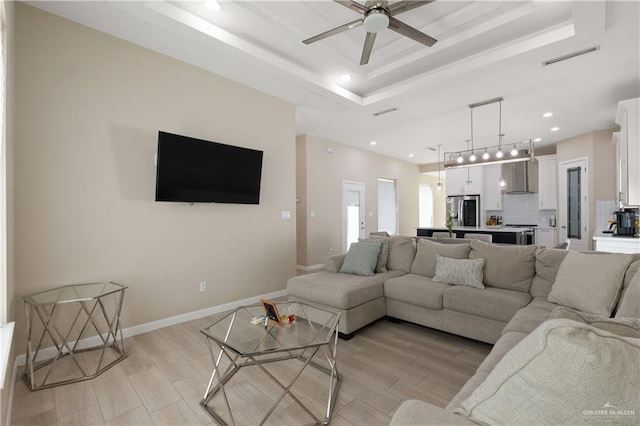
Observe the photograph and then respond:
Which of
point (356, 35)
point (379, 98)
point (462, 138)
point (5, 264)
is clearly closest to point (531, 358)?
point (5, 264)

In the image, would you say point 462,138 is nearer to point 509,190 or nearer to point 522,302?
point 509,190

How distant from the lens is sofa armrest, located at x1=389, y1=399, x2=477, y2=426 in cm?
87

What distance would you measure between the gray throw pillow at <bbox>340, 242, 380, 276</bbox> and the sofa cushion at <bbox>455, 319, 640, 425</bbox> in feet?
8.95

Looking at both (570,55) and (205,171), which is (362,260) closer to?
(205,171)

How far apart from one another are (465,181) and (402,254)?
585 centimetres

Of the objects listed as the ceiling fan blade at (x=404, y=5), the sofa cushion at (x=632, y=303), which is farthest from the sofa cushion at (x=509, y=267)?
the ceiling fan blade at (x=404, y=5)

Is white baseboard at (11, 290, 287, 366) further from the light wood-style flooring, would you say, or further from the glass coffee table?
the glass coffee table

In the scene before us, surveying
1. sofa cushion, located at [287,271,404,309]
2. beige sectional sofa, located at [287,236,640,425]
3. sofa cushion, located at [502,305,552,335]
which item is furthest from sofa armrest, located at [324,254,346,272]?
sofa cushion, located at [502,305,552,335]

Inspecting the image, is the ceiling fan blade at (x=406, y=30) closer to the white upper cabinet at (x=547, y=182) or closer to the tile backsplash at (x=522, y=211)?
the white upper cabinet at (x=547, y=182)

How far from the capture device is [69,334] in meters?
2.56

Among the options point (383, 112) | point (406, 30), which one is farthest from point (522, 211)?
point (406, 30)

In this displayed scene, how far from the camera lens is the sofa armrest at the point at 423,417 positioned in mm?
870

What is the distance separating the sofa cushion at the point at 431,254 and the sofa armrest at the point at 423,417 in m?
2.59

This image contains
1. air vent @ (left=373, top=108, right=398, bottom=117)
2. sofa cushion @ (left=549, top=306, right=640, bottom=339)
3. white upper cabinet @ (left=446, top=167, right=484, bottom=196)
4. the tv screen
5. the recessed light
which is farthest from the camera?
white upper cabinet @ (left=446, top=167, right=484, bottom=196)
